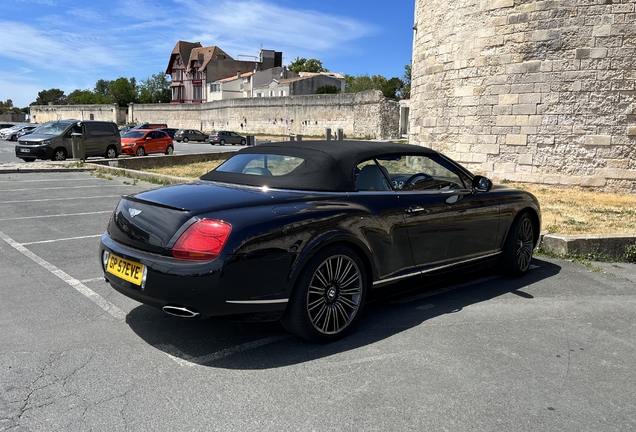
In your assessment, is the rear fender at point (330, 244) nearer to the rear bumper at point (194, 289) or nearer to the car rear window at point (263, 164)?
the rear bumper at point (194, 289)

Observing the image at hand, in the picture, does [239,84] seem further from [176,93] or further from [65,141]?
[65,141]

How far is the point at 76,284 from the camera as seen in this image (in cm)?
511

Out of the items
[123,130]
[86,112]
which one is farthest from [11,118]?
[123,130]

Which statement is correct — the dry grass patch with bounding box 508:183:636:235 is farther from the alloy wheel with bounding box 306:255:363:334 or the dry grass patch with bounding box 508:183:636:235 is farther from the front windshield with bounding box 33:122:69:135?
the front windshield with bounding box 33:122:69:135

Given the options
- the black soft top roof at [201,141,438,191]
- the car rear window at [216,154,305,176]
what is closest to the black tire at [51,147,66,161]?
the car rear window at [216,154,305,176]

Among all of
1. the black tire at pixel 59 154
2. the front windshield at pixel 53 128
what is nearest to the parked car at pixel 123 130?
the front windshield at pixel 53 128

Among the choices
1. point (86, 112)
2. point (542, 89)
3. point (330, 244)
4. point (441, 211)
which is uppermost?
point (86, 112)

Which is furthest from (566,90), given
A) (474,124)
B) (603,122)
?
(474,124)

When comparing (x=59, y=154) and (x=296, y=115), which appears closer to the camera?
(x=59, y=154)

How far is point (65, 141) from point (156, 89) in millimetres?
104009

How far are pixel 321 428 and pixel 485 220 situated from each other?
3.16 m

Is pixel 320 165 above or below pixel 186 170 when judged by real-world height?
above

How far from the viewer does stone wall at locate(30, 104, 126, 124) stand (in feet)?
256

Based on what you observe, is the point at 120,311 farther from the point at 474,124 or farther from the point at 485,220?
the point at 474,124
